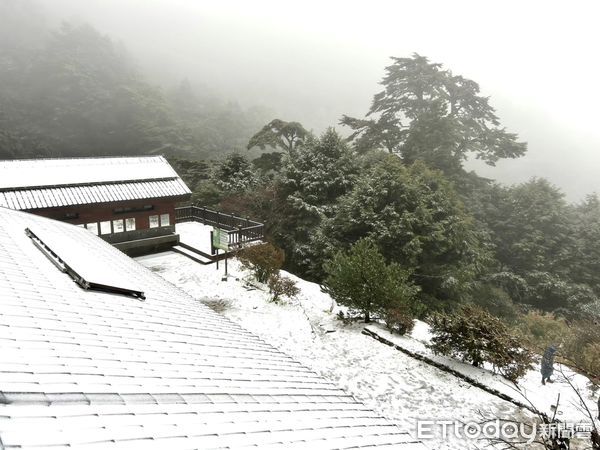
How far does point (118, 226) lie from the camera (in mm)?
20516

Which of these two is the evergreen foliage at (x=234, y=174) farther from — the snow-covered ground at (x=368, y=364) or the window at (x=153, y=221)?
the snow-covered ground at (x=368, y=364)

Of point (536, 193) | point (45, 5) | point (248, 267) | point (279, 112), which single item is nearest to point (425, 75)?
point (536, 193)

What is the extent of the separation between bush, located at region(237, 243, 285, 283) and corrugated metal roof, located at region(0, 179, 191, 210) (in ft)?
22.4

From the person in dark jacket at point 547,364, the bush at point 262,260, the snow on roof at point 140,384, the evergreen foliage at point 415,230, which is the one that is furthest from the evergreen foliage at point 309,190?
the snow on roof at point 140,384

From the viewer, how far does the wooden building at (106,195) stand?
60.2 ft

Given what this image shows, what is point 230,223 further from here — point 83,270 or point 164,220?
point 83,270

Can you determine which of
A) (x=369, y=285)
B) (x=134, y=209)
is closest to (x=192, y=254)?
(x=134, y=209)

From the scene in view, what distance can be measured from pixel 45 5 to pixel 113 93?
149 feet

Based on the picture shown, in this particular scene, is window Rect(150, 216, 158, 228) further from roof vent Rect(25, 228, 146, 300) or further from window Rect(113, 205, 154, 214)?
roof vent Rect(25, 228, 146, 300)

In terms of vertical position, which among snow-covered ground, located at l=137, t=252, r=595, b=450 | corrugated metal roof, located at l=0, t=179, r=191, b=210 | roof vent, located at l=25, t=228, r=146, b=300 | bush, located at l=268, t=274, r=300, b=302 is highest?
corrugated metal roof, located at l=0, t=179, r=191, b=210

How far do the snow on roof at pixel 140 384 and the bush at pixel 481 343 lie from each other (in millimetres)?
8228

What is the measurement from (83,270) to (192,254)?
43.9 ft

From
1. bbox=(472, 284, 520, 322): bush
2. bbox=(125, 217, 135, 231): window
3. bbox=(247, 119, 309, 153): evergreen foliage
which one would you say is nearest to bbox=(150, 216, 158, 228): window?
bbox=(125, 217, 135, 231): window

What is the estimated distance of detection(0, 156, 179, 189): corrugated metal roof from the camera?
18.7 meters
